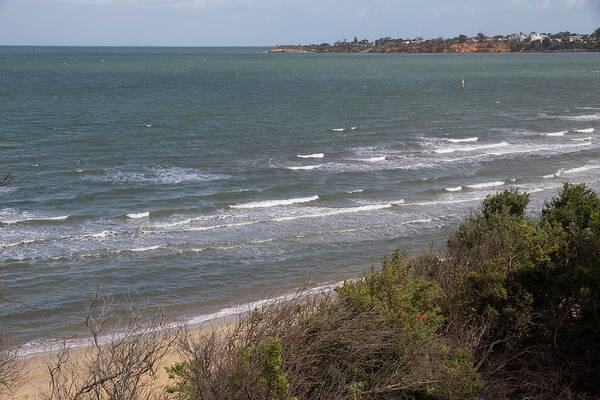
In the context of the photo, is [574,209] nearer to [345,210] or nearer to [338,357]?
[345,210]

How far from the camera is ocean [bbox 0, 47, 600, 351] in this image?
20.0m

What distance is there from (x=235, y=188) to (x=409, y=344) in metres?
21.2

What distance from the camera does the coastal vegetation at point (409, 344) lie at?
8.65 m

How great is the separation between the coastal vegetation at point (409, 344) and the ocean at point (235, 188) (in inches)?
306

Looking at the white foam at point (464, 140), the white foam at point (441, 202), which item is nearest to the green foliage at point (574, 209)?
the white foam at point (441, 202)

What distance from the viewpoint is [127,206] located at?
27.4 meters

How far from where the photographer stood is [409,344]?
977 cm

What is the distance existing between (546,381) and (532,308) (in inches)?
56.6

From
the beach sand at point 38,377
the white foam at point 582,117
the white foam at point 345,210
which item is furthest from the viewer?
the white foam at point 582,117

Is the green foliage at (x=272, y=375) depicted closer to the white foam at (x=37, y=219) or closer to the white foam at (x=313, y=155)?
the white foam at (x=37, y=219)

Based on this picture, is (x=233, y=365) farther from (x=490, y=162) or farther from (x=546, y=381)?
(x=490, y=162)

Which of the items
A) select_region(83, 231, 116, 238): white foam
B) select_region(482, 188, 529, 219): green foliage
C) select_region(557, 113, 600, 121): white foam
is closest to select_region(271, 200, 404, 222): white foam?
select_region(83, 231, 116, 238): white foam

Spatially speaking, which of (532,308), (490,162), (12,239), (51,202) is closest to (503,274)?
(532,308)

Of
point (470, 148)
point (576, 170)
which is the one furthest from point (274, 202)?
point (470, 148)
